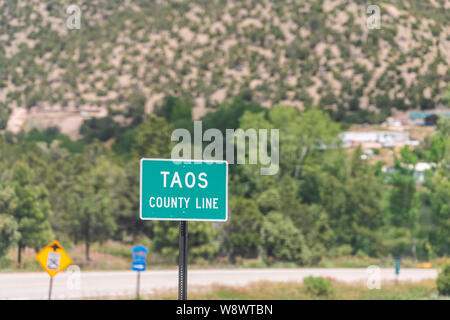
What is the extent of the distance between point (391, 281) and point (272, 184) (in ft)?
55.9

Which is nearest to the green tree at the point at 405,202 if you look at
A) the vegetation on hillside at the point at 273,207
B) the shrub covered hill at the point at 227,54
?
the vegetation on hillside at the point at 273,207

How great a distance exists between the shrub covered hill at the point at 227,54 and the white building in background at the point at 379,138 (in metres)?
8.03

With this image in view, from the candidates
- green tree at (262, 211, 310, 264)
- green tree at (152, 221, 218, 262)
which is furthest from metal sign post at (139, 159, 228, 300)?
green tree at (262, 211, 310, 264)

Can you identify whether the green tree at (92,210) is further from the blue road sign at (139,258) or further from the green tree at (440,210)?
the green tree at (440,210)

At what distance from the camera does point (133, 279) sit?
38.0m

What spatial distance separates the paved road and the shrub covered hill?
62418 mm

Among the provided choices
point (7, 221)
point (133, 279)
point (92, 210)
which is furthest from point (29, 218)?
point (133, 279)

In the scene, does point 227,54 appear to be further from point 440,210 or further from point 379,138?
point 440,210

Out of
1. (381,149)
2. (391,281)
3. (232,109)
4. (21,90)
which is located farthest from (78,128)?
(391,281)

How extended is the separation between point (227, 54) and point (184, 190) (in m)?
119

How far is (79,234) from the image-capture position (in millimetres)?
49062

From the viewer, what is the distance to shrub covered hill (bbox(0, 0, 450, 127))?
4395 inches

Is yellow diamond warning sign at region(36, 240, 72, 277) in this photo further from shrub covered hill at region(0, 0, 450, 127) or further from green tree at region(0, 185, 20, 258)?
shrub covered hill at region(0, 0, 450, 127)
